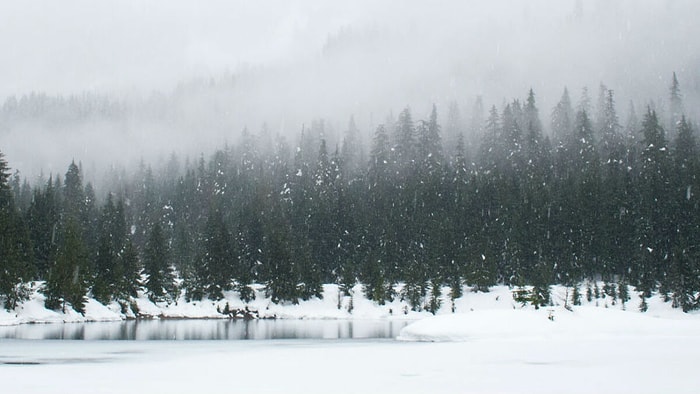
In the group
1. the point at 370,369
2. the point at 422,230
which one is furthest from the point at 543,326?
the point at 422,230

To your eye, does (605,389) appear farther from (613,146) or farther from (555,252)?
(613,146)

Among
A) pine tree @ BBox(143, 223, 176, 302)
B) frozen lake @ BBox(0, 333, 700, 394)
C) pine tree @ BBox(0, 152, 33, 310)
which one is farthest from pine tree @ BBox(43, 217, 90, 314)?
frozen lake @ BBox(0, 333, 700, 394)

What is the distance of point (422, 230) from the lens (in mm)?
115250

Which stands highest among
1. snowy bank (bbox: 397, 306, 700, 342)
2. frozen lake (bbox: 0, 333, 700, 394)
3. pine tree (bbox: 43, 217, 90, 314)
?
pine tree (bbox: 43, 217, 90, 314)

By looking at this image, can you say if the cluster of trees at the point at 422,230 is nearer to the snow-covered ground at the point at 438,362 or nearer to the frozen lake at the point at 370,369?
the snow-covered ground at the point at 438,362

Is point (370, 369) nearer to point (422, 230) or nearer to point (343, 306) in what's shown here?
point (343, 306)

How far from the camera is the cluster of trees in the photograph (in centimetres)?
8244

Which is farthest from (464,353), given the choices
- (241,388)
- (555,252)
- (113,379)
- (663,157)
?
(663,157)

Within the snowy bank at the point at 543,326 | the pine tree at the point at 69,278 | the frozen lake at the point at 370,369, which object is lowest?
the frozen lake at the point at 370,369

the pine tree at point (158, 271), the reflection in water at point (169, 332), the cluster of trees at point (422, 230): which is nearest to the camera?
the reflection in water at point (169, 332)

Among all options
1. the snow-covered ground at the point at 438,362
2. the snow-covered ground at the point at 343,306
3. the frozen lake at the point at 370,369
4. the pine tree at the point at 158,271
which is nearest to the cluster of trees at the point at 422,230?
the pine tree at the point at 158,271

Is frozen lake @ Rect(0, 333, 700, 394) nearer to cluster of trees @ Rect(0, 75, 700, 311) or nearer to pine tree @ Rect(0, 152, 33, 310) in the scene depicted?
pine tree @ Rect(0, 152, 33, 310)

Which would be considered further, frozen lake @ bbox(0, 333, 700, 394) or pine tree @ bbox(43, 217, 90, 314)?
pine tree @ bbox(43, 217, 90, 314)

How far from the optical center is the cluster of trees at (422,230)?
82.4 metres
